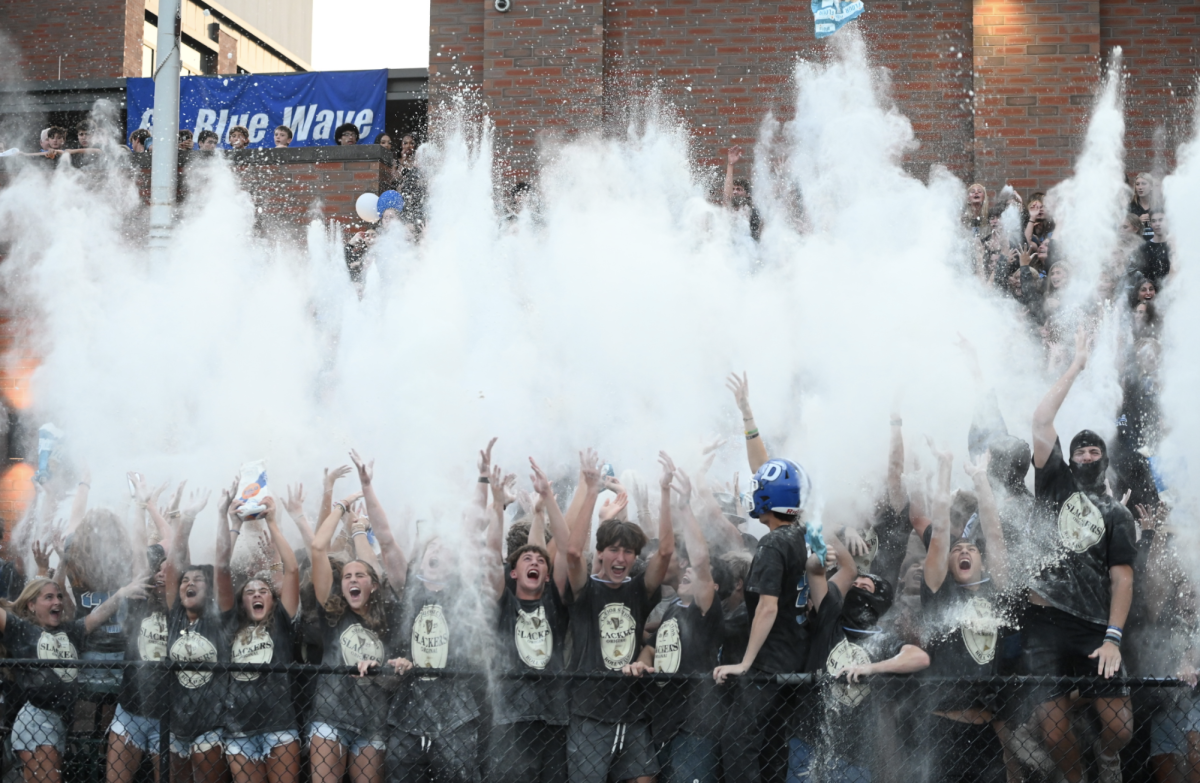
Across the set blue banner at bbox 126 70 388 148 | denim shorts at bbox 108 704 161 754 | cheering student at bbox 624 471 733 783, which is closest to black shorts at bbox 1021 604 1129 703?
cheering student at bbox 624 471 733 783

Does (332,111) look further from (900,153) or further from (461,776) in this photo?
(461,776)

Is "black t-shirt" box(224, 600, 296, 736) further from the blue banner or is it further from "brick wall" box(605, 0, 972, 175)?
the blue banner

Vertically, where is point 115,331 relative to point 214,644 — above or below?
above

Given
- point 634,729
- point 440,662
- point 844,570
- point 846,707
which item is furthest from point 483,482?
point 846,707

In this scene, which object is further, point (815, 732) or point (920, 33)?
point (920, 33)

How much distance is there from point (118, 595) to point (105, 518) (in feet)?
1.83

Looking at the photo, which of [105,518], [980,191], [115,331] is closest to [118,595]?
[105,518]

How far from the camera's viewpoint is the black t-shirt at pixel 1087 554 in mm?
4453

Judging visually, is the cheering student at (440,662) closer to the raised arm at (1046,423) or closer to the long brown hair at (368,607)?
the long brown hair at (368,607)

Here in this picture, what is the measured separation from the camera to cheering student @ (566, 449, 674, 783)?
4348 millimetres

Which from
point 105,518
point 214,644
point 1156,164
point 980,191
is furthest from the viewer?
point 1156,164

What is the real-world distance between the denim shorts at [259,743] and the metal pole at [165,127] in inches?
143

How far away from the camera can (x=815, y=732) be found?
164 inches

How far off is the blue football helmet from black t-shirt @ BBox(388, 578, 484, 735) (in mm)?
1149
